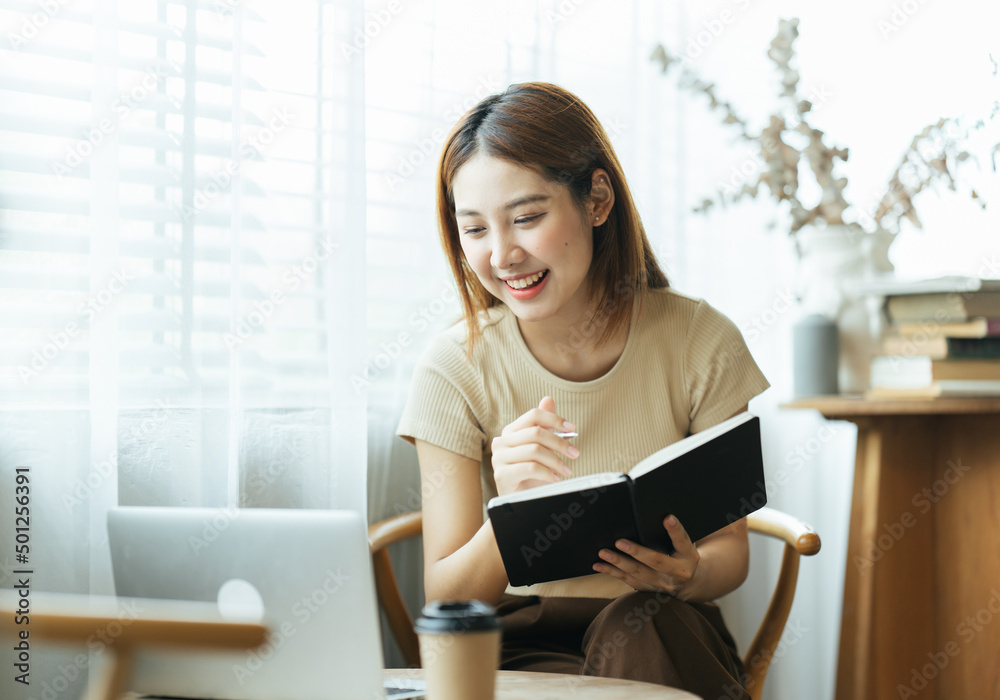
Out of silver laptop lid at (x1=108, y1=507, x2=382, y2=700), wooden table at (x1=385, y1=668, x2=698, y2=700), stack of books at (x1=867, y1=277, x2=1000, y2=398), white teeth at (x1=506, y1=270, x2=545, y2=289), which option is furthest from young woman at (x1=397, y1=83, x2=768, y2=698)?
silver laptop lid at (x1=108, y1=507, x2=382, y2=700)

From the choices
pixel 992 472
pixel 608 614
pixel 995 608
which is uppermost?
pixel 992 472

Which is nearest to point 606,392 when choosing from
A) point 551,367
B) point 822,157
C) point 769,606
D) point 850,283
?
point 551,367

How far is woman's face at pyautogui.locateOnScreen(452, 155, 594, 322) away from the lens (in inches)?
44.0

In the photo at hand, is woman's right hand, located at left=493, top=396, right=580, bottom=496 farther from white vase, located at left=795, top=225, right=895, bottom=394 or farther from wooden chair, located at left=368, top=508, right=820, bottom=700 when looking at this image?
white vase, located at left=795, top=225, right=895, bottom=394

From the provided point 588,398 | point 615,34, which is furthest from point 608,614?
point 615,34

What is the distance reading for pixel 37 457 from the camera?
96 cm

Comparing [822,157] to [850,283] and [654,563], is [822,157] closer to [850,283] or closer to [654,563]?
[850,283]

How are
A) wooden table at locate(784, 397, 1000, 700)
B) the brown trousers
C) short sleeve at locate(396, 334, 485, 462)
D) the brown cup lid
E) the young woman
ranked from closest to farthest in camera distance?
the brown cup lid < the brown trousers < the young woman < short sleeve at locate(396, 334, 485, 462) < wooden table at locate(784, 397, 1000, 700)

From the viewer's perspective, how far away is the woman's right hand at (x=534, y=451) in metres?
0.98

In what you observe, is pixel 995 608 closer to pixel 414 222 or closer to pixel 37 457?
pixel 414 222

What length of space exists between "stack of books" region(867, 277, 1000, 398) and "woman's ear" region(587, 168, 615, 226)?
1.72ft

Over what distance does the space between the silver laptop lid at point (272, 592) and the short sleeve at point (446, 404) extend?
57 cm

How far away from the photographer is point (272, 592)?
0.61 metres

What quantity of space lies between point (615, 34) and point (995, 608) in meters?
1.29
